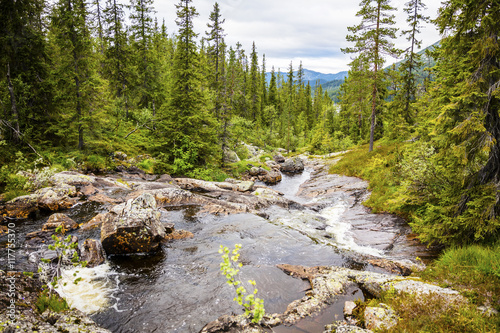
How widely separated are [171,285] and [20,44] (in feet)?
70.0

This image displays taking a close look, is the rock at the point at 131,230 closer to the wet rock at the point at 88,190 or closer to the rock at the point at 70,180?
the wet rock at the point at 88,190

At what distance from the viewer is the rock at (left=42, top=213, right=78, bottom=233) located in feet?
30.0

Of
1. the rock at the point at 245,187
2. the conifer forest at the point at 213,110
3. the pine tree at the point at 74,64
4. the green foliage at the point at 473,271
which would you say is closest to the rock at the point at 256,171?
the conifer forest at the point at 213,110

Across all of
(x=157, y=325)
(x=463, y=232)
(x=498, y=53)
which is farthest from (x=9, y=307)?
(x=498, y=53)

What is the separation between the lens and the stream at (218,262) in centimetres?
566

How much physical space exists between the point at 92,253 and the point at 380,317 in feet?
28.3

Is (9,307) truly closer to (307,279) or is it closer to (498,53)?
(307,279)

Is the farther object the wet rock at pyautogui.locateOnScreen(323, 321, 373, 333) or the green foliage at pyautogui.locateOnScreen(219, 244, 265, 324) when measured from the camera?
the wet rock at pyautogui.locateOnScreen(323, 321, 373, 333)

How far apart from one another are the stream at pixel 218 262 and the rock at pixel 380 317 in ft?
2.55

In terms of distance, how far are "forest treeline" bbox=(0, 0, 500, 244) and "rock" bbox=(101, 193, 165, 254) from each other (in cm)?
787

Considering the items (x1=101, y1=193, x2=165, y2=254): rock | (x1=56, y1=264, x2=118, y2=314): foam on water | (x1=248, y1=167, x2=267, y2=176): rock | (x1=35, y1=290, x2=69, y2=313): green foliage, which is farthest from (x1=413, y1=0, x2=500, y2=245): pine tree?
(x1=248, y1=167, x2=267, y2=176): rock

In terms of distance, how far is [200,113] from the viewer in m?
21.8

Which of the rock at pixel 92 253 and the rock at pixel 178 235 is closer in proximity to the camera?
the rock at pixel 92 253

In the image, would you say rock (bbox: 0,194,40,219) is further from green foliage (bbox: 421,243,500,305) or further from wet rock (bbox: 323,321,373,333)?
green foliage (bbox: 421,243,500,305)
